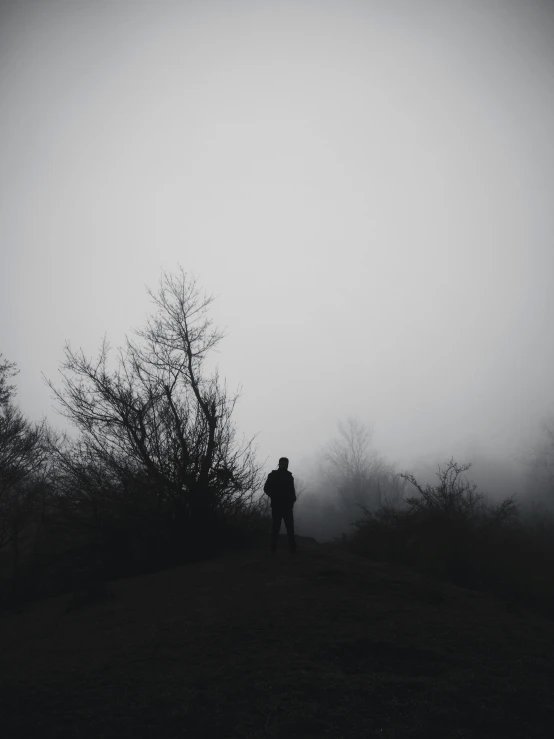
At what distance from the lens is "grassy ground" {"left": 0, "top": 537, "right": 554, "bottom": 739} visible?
8.88 ft

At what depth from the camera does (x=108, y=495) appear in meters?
9.52

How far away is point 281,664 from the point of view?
3516 millimetres

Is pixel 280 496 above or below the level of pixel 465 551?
above

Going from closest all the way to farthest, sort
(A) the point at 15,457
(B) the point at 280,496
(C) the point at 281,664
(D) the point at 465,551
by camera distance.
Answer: (C) the point at 281,664 < (B) the point at 280,496 < (D) the point at 465,551 < (A) the point at 15,457

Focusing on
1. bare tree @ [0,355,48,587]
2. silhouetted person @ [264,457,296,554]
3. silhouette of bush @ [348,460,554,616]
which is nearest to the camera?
silhouette of bush @ [348,460,554,616]

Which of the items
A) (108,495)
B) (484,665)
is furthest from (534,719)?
(108,495)

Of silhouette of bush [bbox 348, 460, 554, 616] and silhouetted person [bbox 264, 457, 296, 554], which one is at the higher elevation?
silhouetted person [bbox 264, 457, 296, 554]

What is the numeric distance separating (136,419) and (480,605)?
839 cm

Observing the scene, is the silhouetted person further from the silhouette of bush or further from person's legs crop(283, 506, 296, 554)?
the silhouette of bush

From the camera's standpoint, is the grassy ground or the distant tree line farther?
the distant tree line

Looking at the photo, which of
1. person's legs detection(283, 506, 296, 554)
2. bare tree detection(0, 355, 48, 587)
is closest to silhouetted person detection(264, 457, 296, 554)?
person's legs detection(283, 506, 296, 554)

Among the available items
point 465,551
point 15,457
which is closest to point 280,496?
point 465,551

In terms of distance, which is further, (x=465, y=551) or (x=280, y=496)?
(x=465, y=551)

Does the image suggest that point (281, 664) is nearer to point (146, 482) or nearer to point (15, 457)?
point (146, 482)
